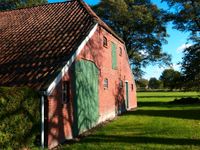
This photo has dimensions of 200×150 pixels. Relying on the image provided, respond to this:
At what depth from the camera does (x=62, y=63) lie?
14445mm

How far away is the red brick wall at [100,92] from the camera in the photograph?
13.7 m

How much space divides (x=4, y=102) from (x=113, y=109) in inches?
549

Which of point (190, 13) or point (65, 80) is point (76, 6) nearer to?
point (65, 80)

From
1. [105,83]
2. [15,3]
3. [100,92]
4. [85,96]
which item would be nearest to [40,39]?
[85,96]

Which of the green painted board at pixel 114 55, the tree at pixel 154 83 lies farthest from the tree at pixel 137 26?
the tree at pixel 154 83

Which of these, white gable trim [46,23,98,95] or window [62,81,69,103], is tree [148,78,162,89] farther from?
window [62,81,69,103]

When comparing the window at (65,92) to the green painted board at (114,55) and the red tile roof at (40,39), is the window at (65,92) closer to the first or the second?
the red tile roof at (40,39)

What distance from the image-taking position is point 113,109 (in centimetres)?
2412

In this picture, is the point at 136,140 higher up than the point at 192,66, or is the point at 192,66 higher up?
the point at 192,66

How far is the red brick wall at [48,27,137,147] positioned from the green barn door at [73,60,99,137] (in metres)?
0.49

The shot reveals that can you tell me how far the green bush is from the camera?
10.9m

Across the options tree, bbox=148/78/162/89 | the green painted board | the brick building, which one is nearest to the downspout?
the brick building

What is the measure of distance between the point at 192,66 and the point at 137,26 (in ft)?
45.2

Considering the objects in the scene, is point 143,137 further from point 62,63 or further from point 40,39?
point 40,39
